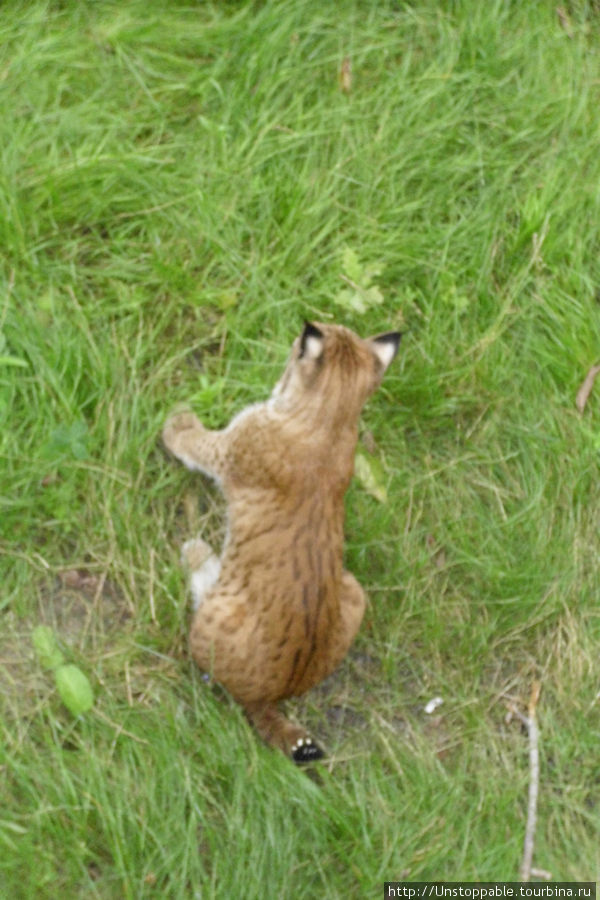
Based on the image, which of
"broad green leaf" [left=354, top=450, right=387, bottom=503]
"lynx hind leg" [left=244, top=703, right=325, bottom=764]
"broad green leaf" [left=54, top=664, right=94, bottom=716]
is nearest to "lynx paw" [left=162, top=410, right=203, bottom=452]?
"broad green leaf" [left=354, top=450, right=387, bottom=503]

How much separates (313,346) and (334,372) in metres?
0.15

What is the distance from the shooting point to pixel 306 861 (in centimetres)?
371

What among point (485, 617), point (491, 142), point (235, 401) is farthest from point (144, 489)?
point (491, 142)

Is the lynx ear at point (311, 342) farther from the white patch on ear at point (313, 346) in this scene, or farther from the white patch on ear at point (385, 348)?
the white patch on ear at point (385, 348)

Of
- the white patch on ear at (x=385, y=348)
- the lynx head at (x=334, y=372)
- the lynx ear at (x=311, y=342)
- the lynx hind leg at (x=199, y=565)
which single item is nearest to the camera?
the lynx ear at (x=311, y=342)

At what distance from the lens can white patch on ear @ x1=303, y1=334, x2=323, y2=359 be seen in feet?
11.0

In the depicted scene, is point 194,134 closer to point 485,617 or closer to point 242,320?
point 242,320

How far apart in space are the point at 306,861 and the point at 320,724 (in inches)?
21.3

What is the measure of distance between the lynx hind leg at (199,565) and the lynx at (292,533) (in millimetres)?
172

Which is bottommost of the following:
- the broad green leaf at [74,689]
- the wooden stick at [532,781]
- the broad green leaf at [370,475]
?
the wooden stick at [532,781]

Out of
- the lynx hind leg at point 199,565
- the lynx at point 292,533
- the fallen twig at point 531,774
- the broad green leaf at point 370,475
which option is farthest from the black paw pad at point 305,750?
→ the broad green leaf at point 370,475

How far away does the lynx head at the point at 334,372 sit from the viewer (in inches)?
136

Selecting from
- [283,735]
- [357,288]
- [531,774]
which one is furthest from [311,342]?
[531,774]

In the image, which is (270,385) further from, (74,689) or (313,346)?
(74,689)
